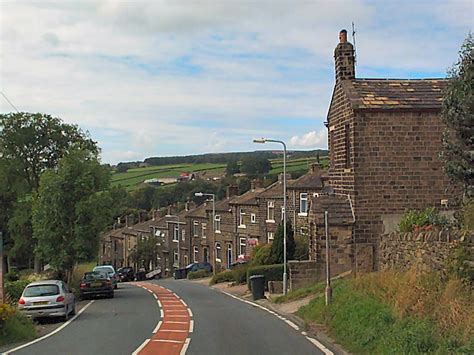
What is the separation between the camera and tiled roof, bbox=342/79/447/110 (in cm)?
2567

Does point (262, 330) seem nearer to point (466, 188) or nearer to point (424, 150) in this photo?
point (466, 188)

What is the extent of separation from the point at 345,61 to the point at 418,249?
12465mm

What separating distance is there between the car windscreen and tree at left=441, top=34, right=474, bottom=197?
13.5 meters

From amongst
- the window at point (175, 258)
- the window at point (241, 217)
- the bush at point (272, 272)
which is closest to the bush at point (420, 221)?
the bush at point (272, 272)

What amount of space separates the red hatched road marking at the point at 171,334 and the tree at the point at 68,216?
8.13 meters

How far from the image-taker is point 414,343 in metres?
11.1

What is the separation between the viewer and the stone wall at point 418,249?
1443cm

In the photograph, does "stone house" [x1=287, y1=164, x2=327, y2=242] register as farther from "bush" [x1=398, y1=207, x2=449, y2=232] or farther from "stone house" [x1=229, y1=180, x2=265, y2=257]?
"bush" [x1=398, y1=207, x2=449, y2=232]

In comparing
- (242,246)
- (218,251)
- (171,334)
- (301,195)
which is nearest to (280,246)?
(301,195)

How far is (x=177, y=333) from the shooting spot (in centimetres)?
1847

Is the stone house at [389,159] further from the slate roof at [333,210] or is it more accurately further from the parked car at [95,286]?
the parked car at [95,286]

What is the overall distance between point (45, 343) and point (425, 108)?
15.8 m

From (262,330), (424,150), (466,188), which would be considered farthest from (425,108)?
(262,330)

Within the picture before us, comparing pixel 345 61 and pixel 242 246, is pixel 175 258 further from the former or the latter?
pixel 345 61
